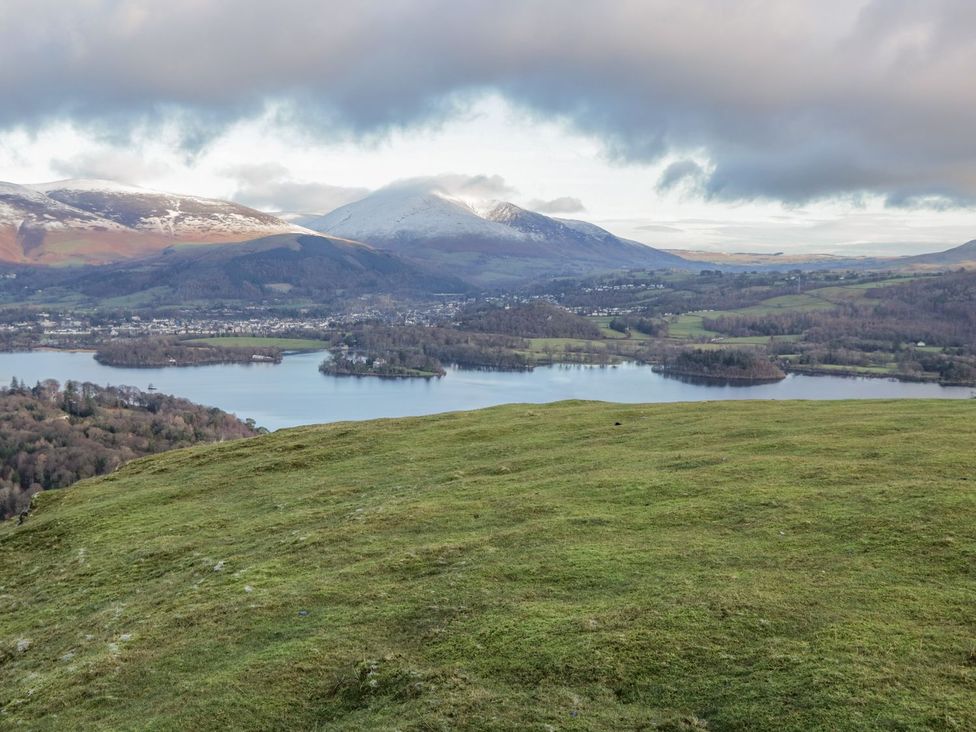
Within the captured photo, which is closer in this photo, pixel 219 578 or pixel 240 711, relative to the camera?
pixel 240 711

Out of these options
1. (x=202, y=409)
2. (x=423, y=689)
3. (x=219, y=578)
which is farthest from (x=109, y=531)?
(x=202, y=409)

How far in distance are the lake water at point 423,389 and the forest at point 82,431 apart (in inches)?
583

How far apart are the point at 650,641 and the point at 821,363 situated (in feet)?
586

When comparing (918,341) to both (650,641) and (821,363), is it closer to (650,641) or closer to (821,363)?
(821,363)

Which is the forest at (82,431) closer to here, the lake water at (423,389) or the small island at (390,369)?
the lake water at (423,389)

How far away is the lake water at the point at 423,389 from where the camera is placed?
437ft

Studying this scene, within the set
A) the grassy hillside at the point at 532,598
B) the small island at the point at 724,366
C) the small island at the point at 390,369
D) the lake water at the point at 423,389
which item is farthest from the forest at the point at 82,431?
the small island at the point at 724,366

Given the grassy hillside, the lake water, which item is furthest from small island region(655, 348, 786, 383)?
the grassy hillside

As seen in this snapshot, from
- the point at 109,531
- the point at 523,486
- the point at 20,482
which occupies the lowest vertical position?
the point at 20,482

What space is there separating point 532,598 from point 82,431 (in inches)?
3938

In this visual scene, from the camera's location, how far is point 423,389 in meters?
164

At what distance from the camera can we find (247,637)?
44.1 ft

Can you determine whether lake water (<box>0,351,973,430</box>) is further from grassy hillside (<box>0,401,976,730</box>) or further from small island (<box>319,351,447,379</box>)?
grassy hillside (<box>0,401,976,730</box>)

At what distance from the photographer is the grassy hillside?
10484mm
